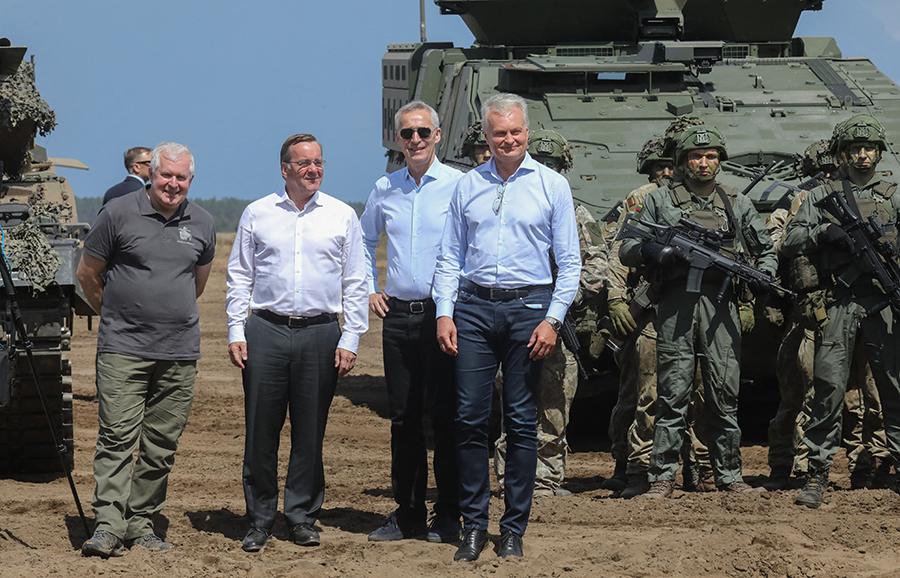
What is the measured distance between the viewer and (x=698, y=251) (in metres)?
6.52

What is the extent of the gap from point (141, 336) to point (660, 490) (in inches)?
117

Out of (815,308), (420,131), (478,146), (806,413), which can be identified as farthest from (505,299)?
(806,413)

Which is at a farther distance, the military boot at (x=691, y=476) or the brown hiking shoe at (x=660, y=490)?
the military boot at (x=691, y=476)

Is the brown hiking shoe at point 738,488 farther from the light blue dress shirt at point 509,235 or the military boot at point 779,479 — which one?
the light blue dress shirt at point 509,235

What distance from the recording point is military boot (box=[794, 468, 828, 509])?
6434 millimetres

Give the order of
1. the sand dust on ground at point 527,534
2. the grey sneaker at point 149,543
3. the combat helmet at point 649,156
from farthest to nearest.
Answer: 1. the combat helmet at point 649,156
2. the grey sneaker at point 149,543
3. the sand dust on ground at point 527,534

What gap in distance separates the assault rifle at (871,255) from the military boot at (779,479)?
1259 mm

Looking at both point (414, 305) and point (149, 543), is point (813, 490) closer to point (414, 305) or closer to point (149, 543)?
point (414, 305)

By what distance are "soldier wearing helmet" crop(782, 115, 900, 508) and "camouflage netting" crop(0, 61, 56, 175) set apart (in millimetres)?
5700

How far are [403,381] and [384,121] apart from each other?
26.8 feet

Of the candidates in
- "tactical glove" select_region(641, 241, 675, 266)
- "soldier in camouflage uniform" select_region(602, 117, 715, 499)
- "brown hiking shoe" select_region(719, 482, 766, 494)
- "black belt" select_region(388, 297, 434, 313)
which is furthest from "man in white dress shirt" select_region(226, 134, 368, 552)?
"brown hiking shoe" select_region(719, 482, 766, 494)

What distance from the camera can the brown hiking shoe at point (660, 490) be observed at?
22.0 feet

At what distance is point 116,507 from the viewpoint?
5.57 meters

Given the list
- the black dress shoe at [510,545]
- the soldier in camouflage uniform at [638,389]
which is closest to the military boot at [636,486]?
the soldier in camouflage uniform at [638,389]
